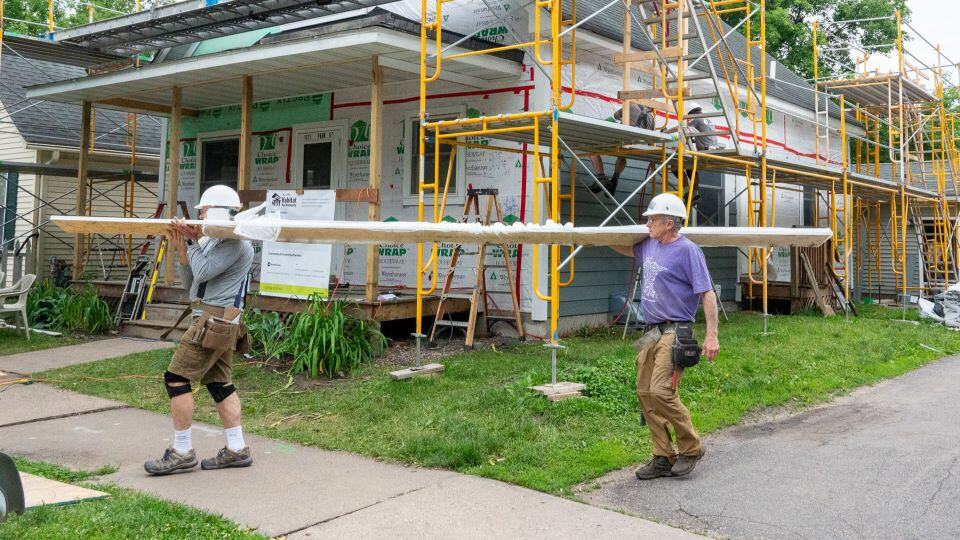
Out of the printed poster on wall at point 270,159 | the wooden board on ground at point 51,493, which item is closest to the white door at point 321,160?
the printed poster on wall at point 270,159

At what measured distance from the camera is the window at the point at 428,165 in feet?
37.1

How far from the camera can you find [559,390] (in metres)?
6.85

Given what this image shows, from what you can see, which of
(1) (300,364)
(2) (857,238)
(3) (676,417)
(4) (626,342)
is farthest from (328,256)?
(2) (857,238)

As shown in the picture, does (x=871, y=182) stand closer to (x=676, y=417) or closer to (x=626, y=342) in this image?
(x=626, y=342)

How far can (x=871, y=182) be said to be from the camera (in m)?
14.5

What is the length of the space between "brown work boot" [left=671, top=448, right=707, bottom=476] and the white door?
7.71 metres

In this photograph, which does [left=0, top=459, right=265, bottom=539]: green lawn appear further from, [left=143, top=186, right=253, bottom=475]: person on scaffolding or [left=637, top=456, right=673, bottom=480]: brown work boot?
[left=637, top=456, right=673, bottom=480]: brown work boot

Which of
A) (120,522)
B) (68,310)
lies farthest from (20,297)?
(120,522)

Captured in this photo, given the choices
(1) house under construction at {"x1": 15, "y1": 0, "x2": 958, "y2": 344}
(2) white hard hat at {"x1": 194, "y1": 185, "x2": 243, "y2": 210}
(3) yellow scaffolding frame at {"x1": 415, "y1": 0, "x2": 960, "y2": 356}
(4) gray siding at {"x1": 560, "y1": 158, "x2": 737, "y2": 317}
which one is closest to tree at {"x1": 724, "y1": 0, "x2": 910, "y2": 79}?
(3) yellow scaffolding frame at {"x1": 415, "y1": 0, "x2": 960, "y2": 356}

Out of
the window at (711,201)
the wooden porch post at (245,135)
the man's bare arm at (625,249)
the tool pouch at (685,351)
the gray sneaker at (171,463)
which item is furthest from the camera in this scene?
the window at (711,201)

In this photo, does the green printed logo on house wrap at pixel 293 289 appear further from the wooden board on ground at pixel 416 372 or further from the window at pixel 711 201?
the window at pixel 711 201

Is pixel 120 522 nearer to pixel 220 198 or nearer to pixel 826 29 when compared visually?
pixel 220 198

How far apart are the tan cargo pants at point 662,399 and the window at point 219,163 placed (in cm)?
1042

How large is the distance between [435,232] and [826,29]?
29311mm
